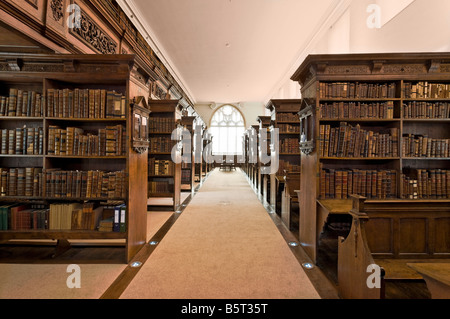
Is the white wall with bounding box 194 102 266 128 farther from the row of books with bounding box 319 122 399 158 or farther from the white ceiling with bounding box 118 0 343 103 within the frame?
the row of books with bounding box 319 122 399 158

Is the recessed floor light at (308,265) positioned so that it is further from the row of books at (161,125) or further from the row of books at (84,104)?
the row of books at (161,125)

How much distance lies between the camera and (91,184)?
294cm

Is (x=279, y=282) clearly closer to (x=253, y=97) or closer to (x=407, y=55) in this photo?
(x=407, y=55)

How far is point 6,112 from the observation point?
9.46 ft

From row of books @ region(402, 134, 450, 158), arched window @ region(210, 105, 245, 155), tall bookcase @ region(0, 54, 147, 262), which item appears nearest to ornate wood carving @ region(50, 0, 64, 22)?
tall bookcase @ region(0, 54, 147, 262)

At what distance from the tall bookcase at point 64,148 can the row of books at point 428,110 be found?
355 cm

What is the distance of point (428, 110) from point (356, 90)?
3.00ft

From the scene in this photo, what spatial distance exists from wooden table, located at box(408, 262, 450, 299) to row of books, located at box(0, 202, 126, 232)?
2.86m

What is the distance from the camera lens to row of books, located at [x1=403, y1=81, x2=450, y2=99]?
295 centimetres

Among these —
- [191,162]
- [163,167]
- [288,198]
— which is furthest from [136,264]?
[191,162]

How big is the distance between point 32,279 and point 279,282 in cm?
257

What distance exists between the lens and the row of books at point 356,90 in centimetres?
299

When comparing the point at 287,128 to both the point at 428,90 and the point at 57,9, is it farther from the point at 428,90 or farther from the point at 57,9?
the point at 57,9

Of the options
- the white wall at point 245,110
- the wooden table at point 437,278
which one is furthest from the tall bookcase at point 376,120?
the white wall at point 245,110
